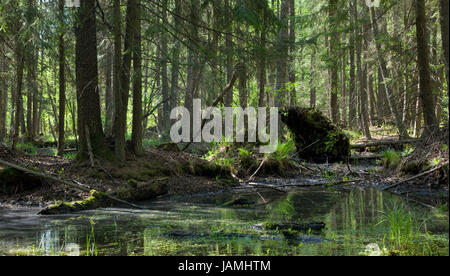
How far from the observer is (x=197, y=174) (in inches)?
446

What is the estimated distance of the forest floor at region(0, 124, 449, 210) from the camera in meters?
8.19

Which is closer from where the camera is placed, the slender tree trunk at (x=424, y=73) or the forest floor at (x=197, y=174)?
the forest floor at (x=197, y=174)

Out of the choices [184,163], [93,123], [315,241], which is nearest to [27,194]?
[93,123]

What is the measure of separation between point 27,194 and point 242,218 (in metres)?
4.73

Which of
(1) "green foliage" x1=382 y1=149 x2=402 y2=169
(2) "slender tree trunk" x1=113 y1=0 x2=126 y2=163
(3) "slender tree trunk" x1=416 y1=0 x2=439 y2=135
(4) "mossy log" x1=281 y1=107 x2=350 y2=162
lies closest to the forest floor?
(1) "green foliage" x1=382 y1=149 x2=402 y2=169

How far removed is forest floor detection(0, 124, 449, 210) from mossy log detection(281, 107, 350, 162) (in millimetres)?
1097

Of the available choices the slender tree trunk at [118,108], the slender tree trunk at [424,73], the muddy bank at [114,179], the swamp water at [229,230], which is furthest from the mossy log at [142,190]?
the slender tree trunk at [424,73]

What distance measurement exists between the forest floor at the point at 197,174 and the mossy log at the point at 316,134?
110 centimetres

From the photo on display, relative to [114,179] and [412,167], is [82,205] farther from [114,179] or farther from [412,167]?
[412,167]

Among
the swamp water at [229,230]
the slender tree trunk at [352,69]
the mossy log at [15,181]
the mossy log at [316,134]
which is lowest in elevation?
the swamp water at [229,230]

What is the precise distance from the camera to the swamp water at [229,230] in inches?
163

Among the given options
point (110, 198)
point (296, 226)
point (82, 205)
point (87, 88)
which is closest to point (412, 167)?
point (296, 226)

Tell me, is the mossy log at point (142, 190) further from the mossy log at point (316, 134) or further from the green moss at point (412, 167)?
the mossy log at point (316, 134)
